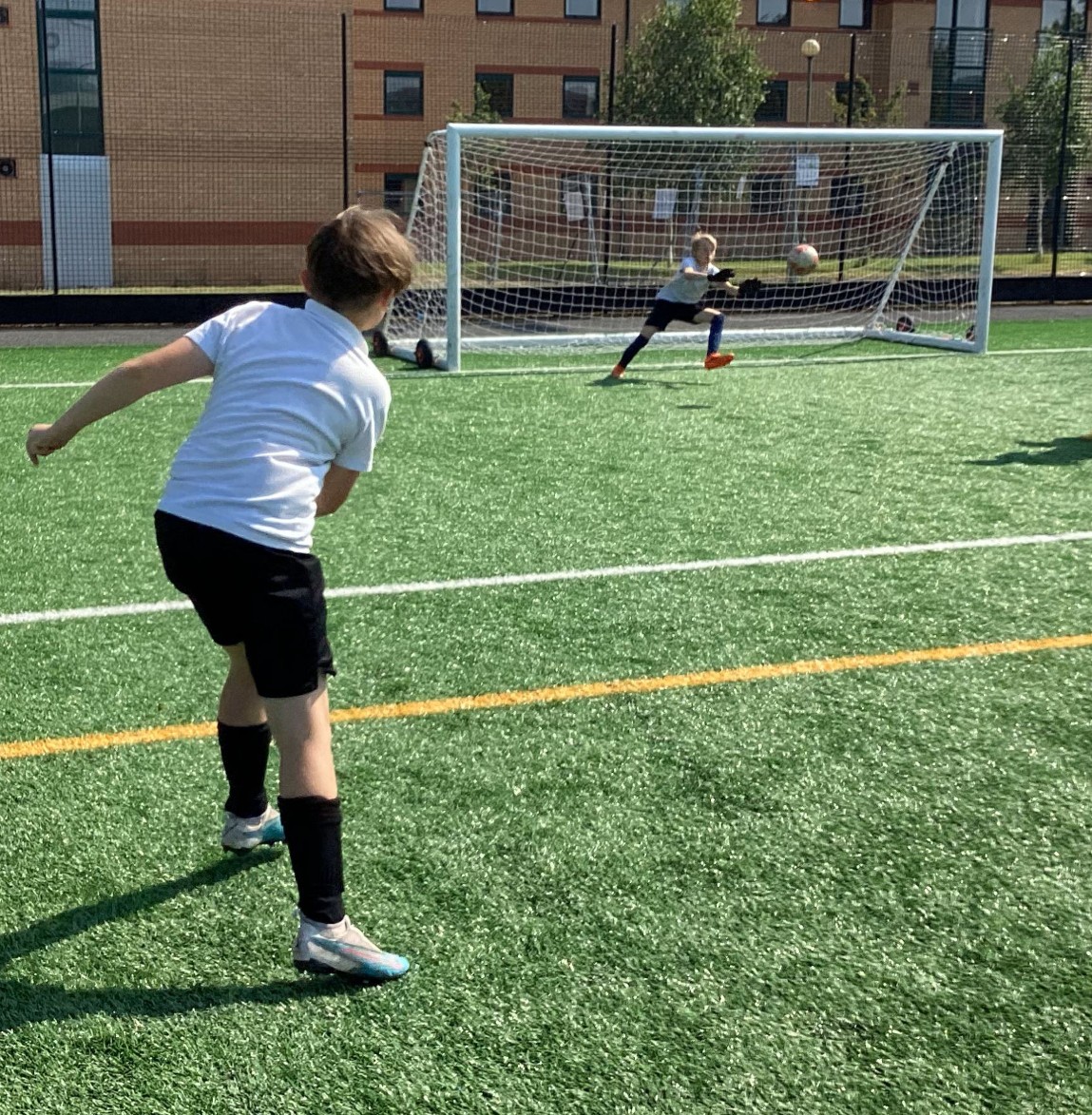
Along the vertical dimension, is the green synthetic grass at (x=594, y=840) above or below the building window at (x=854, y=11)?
below

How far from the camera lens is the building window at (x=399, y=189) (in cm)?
3014

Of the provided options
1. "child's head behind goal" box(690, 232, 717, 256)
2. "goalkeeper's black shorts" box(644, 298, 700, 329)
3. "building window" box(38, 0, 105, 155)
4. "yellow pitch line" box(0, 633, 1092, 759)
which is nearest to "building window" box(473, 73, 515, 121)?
"building window" box(38, 0, 105, 155)

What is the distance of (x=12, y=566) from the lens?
628 centimetres

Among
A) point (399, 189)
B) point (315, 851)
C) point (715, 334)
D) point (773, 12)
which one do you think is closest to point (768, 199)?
point (715, 334)

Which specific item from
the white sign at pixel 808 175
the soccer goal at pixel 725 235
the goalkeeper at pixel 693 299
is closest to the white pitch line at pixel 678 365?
the goalkeeper at pixel 693 299

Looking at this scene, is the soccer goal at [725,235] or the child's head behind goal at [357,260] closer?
the child's head behind goal at [357,260]

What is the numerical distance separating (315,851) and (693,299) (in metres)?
11.4

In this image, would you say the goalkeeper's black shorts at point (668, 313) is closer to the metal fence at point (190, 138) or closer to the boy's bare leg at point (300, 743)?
the boy's bare leg at point (300, 743)

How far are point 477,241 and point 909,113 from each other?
2342cm

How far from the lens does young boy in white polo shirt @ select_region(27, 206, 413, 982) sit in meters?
2.87

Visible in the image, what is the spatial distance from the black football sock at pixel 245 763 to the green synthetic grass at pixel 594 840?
0.15 m

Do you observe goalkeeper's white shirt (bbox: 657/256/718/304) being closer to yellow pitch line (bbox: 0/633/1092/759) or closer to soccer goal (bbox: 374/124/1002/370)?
soccer goal (bbox: 374/124/1002/370)

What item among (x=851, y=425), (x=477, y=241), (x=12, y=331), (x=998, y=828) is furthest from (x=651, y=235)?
(x=998, y=828)

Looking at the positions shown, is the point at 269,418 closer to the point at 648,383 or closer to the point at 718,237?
the point at 648,383
